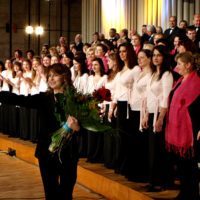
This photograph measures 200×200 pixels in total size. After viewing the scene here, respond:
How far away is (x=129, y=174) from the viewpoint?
13.2ft

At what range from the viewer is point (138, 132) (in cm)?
402

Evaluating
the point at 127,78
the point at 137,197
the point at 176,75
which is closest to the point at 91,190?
the point at 137,197

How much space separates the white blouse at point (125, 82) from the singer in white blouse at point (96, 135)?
574 millimetres

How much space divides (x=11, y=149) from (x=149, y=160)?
342cm

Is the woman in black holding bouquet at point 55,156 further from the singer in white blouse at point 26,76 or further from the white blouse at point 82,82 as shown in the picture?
the singer in white blouse at point 26,76

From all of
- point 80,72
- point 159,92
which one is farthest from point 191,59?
point 80,72

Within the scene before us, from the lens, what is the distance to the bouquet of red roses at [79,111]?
255 centimetres

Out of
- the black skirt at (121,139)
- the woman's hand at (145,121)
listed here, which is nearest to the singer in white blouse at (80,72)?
the black skirt at (121,139)

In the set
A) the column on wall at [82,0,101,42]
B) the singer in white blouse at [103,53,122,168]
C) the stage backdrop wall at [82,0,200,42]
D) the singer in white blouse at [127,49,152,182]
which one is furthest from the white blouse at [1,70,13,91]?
the column on wall at [82,0,101,42]

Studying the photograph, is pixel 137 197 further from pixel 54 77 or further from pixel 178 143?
pixel 54 77

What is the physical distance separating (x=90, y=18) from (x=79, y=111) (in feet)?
36.3

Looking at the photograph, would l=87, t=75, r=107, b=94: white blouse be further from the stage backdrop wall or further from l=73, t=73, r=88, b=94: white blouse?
the stage backdrop wall

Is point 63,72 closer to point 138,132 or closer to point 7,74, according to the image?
point 138,132

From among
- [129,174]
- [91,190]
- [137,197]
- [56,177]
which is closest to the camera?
[56,177]
